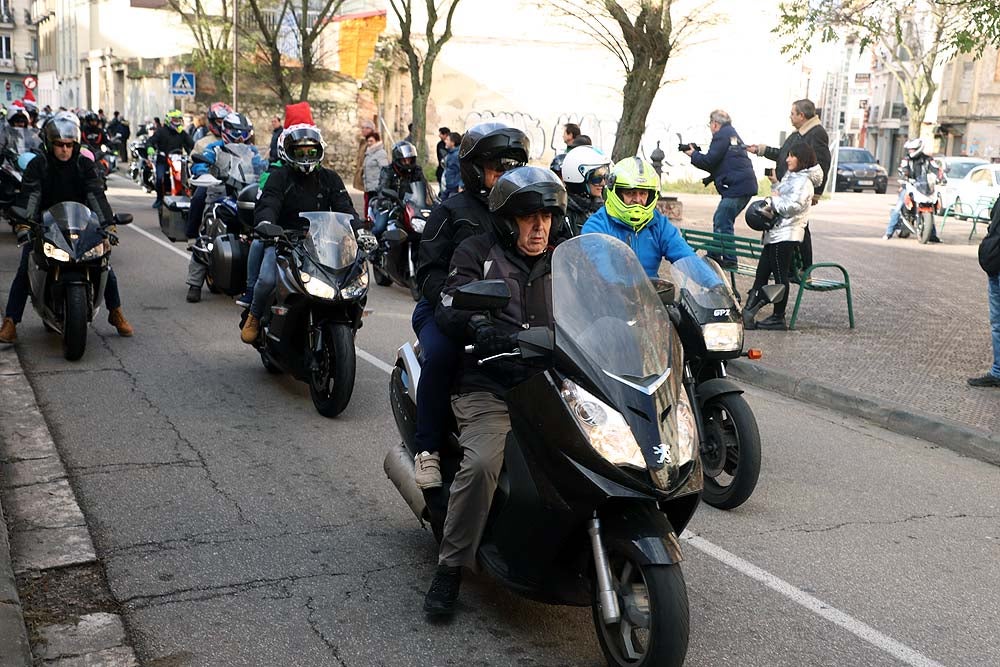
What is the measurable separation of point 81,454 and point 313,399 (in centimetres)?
161

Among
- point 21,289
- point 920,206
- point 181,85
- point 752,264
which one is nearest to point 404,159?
point 752,264

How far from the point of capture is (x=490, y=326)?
3.85m

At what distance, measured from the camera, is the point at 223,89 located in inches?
1458

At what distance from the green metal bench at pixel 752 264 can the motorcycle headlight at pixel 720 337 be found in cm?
508

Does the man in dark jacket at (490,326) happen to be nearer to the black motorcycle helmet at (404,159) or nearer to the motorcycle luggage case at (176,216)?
the black motorcycle helmet at (404,159)

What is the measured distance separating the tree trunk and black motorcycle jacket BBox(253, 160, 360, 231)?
36.2 feet

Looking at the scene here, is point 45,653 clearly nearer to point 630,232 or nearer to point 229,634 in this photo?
point 229,634

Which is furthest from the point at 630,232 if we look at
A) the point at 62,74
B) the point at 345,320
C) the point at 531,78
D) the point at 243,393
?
the point at 62,74

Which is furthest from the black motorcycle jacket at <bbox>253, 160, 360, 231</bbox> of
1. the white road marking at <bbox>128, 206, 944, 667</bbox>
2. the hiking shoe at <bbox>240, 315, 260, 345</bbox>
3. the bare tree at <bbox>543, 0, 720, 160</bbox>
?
the bare tree at <bbox>543, 0, 720, 160</bbox>

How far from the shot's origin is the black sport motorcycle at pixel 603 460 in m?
3.36

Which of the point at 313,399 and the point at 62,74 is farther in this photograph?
the point at 62,74

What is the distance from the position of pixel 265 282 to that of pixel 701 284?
3155mm

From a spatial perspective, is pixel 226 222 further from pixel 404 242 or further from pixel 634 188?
pixel 634 188

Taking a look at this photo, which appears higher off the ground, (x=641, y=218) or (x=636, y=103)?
(x=636, y=103)
